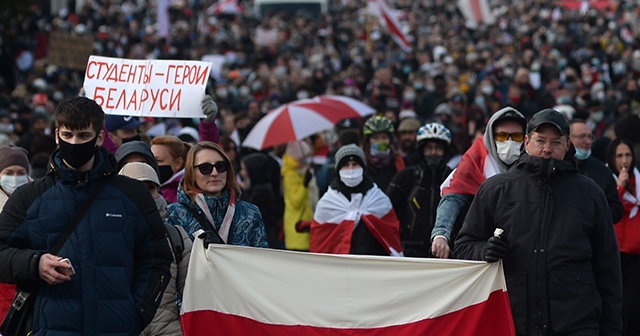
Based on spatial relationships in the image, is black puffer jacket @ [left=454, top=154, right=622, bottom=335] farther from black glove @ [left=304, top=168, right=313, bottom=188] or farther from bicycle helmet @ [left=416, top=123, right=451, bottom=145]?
black glove @ [left=304, top=168, right=313, bottom=188]

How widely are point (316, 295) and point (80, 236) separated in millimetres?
1650

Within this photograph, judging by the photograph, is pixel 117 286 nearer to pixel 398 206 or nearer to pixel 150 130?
pixel 398 206

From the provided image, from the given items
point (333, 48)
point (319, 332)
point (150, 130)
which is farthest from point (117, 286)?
point (333, 48)

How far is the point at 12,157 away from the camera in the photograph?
802 centimetres

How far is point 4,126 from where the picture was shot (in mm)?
15117

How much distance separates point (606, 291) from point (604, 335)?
0.67 feet

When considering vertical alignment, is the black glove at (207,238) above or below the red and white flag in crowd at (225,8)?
below

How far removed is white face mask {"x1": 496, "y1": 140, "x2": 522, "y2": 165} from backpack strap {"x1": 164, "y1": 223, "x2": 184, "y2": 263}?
73.2 inches

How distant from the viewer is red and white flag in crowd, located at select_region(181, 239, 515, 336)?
6.70 m

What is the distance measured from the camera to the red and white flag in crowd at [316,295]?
6695 mm

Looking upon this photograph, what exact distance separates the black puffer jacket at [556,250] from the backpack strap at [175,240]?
4.70 ft

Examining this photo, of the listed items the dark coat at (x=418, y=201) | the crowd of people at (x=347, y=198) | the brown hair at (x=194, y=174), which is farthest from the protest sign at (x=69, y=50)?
the brown hair at (x=194, y=174)

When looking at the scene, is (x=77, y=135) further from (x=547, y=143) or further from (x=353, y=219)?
(x=353, y=219)

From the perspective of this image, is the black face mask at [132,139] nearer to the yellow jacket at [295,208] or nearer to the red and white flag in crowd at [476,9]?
the yellow jacket at [295,208]
